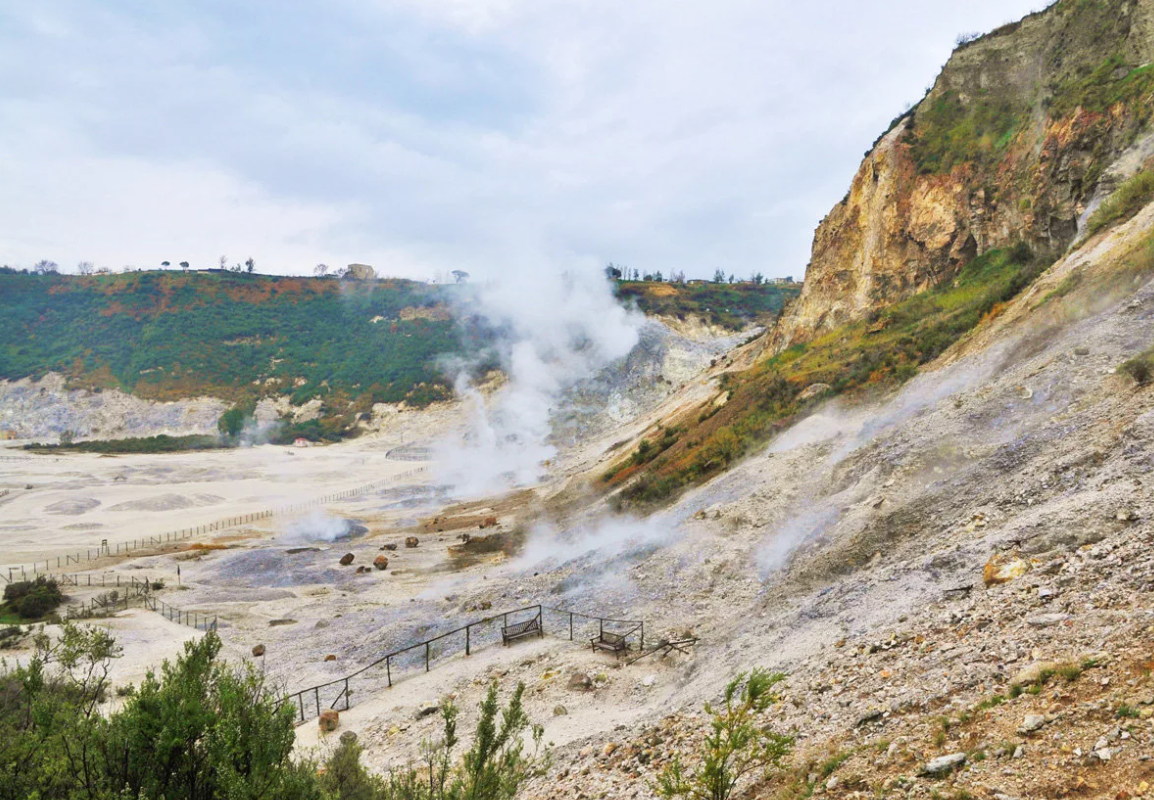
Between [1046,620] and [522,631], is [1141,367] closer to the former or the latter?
[1046,620]

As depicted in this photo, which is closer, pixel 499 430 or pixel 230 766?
pixel 230 766

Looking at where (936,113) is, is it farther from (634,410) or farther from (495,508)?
(634,410)

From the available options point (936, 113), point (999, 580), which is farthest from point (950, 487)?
point (936, 113)

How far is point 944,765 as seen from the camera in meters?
5.39

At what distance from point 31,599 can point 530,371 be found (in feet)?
214

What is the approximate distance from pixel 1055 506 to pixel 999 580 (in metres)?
2.29

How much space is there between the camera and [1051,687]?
19.2 feet

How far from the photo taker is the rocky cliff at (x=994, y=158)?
A: 25781mm

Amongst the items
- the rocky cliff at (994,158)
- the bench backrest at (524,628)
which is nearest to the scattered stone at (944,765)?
the bench backrest at (524,628)

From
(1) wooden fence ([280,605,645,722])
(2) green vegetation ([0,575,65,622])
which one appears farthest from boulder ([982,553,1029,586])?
(2) green vegetation ([0,575,65,622])

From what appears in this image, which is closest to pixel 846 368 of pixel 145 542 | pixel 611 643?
pixel 611 643

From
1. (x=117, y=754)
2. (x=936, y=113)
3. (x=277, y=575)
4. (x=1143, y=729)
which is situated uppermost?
(x=936, y=113)

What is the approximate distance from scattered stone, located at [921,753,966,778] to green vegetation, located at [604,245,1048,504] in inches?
741

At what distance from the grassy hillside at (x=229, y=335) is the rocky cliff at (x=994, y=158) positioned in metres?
63.6
